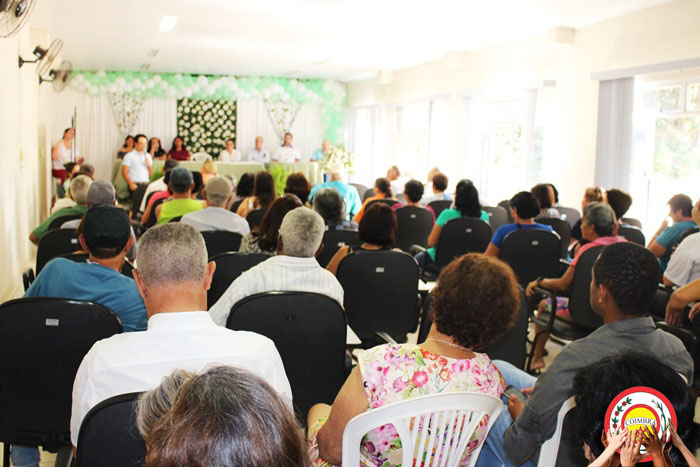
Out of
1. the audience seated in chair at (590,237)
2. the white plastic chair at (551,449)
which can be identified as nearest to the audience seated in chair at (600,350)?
the white plastic chair at (551,449)

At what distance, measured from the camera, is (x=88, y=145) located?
16375 millimetres

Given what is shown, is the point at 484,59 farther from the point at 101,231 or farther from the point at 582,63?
the point at 101,231

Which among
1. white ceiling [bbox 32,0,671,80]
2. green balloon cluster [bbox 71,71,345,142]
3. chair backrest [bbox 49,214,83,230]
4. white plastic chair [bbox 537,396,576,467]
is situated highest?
white ceiling [bbox 32,0,671,80]

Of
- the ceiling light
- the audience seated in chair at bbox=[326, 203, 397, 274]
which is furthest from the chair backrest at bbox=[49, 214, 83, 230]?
the ceiling light

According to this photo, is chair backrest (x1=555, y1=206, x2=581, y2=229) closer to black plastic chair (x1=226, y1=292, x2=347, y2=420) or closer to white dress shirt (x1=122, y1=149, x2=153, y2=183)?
black plastic chair (x1=226, y1=292, x2=347, y2=420)

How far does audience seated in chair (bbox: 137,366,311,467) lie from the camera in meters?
0.86

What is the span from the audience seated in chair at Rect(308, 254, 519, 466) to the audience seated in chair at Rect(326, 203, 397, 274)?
1984mm

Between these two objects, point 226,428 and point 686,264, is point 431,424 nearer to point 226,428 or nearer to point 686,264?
point 226,428

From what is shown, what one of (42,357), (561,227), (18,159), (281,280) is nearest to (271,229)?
(281,280)

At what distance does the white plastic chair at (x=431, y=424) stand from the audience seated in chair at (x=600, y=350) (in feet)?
0.52

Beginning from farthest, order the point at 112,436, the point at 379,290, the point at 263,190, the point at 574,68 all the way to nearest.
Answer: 1. the point at 574,68
2. the point at 263,190
3. the point at 379,290
4. the point at 112,436

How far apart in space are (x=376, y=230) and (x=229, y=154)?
13.2 metres

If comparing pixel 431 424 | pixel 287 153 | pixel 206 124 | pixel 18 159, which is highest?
pixel 206 124

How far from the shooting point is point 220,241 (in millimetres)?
4668
